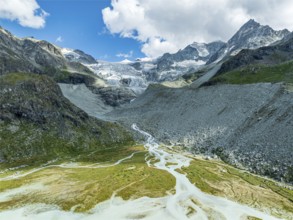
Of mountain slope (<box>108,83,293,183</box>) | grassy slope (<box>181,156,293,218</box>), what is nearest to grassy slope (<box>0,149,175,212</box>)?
grassy slope (<box>181,156,293,218</box>)

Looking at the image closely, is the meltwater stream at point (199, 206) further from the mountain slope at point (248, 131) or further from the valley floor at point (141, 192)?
the mountain slope at point (248, 131)

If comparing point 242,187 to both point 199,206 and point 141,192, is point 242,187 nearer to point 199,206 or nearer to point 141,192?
point 199,206

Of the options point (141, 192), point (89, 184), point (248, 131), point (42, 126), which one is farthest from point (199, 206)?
point (42, 126)

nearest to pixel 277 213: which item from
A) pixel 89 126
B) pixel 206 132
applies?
pixel 206 132

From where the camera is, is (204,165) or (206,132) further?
(206,132)

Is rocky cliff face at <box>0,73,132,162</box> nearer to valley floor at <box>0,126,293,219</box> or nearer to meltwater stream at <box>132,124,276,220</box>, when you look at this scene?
valley floor at <box>0,126,293,219</box>

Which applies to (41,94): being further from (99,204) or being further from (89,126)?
(99,204)
